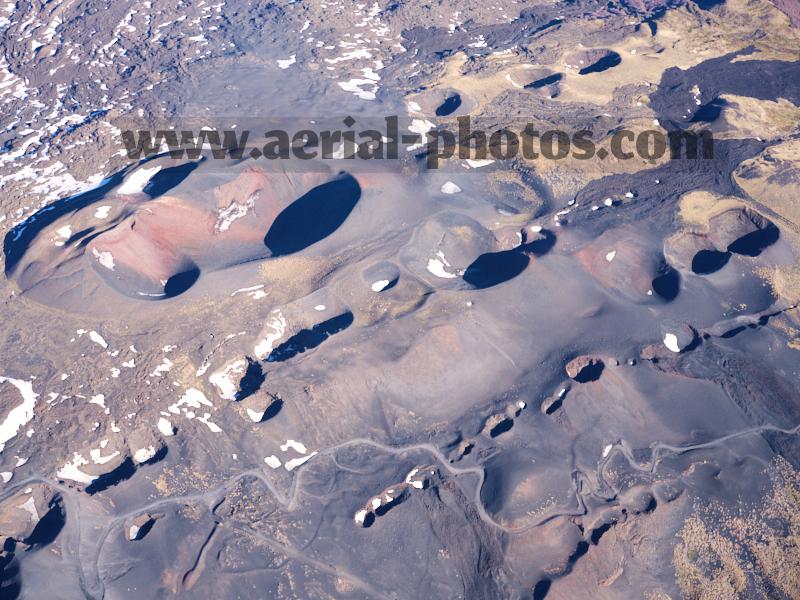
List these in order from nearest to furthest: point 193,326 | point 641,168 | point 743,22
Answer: point 193,326, point 641,168, point 743,22

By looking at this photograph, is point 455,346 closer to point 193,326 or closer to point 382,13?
point 193,326

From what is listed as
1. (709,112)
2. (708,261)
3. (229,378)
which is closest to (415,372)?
(229,378)

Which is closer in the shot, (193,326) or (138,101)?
(193,326)

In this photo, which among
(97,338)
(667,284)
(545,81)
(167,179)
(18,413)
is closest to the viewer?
(18,413)

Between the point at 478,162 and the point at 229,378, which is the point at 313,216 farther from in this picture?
the point at 229,378


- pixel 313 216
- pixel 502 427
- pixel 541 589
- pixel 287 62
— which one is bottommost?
pixel 541 589

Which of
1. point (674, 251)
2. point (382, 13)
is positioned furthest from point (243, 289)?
point (382, 13)
